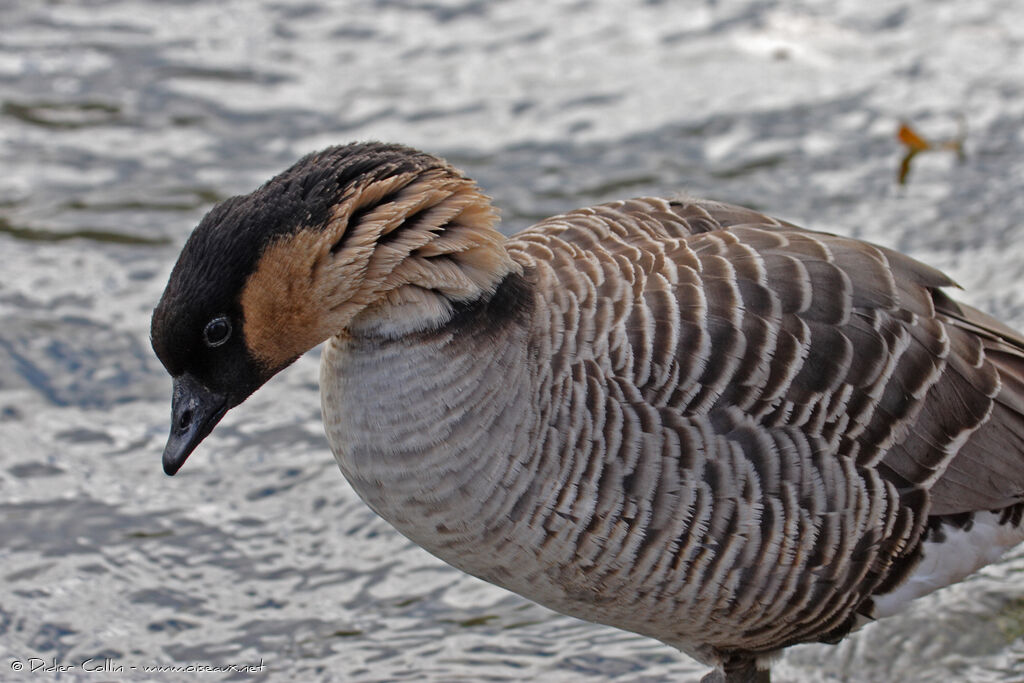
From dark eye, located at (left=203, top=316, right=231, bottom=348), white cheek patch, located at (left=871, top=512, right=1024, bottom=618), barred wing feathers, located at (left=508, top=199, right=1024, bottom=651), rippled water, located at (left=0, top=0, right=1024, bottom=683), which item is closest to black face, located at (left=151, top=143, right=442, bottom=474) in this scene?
dark eye, located at (left=203, top=316, right=231, bottom=348)

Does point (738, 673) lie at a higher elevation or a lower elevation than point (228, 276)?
lower

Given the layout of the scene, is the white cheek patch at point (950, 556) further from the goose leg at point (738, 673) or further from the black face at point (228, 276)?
the black face at point (228, 276)

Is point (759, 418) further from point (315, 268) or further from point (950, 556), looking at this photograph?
point (315, 268)

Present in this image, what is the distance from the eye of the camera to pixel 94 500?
24.6ft

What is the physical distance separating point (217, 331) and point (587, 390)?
1464 mm

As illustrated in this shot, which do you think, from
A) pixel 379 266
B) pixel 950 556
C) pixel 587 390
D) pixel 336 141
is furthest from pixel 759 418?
pixel 336 141

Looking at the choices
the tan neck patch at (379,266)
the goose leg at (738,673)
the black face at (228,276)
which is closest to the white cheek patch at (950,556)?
the goose leg at (738,673)

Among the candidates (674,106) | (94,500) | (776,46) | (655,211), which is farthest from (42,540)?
(776,46)

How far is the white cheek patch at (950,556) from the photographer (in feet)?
18.6

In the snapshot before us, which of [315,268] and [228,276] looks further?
[315,268]

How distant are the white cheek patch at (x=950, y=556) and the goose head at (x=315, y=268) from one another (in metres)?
2.24

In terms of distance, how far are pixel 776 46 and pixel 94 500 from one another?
23.8 ft

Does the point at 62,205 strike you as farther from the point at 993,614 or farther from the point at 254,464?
the point at 993,614

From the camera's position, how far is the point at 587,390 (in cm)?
518
